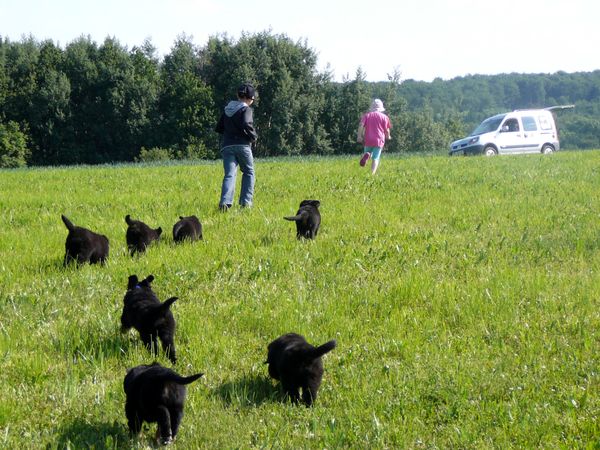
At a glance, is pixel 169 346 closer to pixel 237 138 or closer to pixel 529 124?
pixel 237 138

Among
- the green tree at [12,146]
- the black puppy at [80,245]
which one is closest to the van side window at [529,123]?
the black puppy at [80,245]

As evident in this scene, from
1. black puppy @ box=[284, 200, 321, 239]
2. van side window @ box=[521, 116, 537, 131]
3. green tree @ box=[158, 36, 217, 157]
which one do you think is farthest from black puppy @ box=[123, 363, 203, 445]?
green tree @ box=[158, 36, 217, 157]

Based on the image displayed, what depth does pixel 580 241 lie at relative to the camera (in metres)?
8.94

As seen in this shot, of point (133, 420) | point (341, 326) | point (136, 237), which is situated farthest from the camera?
point (136, 237)

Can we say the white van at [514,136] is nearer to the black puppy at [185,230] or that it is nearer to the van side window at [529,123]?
the van side window at [529,123]

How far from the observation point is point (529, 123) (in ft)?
110

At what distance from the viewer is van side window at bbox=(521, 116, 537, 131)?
110ft

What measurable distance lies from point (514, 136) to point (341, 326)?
29.5m

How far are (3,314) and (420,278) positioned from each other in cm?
428

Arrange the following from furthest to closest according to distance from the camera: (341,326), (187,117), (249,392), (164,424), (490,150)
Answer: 1. (187,117)
2. (490,150)
3. (341,326)
4. (249,392)
5. (164,424)

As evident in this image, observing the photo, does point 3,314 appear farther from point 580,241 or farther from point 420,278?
point 580,241

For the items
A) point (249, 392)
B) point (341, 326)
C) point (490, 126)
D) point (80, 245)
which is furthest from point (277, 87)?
point (249, 392)

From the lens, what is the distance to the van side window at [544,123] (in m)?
34.0

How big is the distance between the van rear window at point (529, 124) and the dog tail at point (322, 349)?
104 feet
